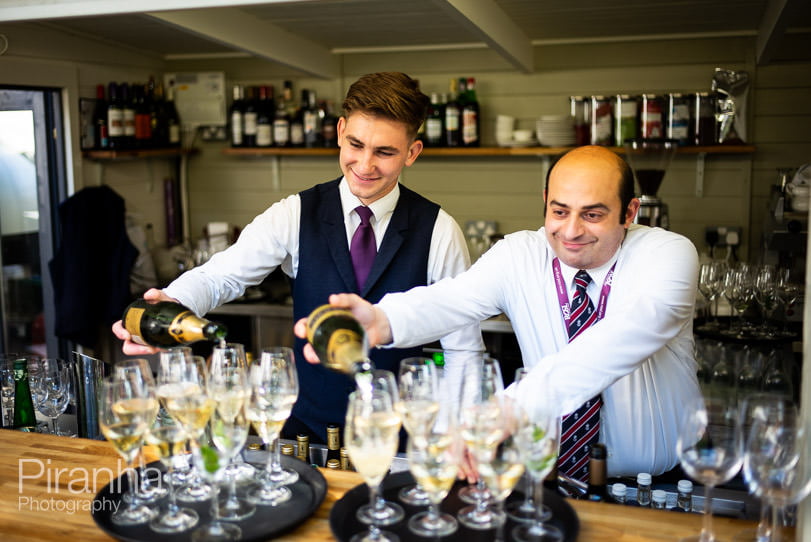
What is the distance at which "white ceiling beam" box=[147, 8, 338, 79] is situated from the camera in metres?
3.05

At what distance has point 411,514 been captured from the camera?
1381 mm

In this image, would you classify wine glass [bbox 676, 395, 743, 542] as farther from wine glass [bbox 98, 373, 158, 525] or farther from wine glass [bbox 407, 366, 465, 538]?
wine glass [bbox 98, 373, 158, 525]

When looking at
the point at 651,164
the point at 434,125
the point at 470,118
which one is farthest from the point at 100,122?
the point at 651,164

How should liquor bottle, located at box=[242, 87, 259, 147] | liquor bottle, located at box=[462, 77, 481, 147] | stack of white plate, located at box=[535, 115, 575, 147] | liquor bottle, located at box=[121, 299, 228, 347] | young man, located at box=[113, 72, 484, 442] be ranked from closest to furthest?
liquor bottle, located at box=[121, 299, 228, 347], young man, located at box=[113, 72, 484, 442], stack of white plate, located at box=[535, 115, 575, 147], liquor bottle, located at box=[462, 77, 481, 147], liquor bottle, located at box=[242, 87, 259, 147]

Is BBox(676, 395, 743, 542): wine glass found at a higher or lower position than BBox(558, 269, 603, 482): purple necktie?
higher

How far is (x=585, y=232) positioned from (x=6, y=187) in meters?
3.09

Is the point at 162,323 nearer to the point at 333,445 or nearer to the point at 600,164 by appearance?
the point at 333,445

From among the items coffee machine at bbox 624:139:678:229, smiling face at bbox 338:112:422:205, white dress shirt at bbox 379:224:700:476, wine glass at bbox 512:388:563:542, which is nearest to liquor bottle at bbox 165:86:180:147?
coffee machine at bbox 624:139:678:229

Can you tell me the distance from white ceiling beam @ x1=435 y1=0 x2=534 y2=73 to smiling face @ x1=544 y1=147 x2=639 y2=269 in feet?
2.87

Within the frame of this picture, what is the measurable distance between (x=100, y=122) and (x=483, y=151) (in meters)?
1.91

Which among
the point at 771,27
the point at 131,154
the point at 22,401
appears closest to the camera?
the point at 22,401

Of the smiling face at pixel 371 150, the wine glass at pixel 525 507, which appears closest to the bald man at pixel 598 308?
the wine glass at pixel 525 507

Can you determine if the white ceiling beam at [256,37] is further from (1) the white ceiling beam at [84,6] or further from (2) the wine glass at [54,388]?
(2) the wine glass at [54,388]

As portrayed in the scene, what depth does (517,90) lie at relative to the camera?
13.7 feet
